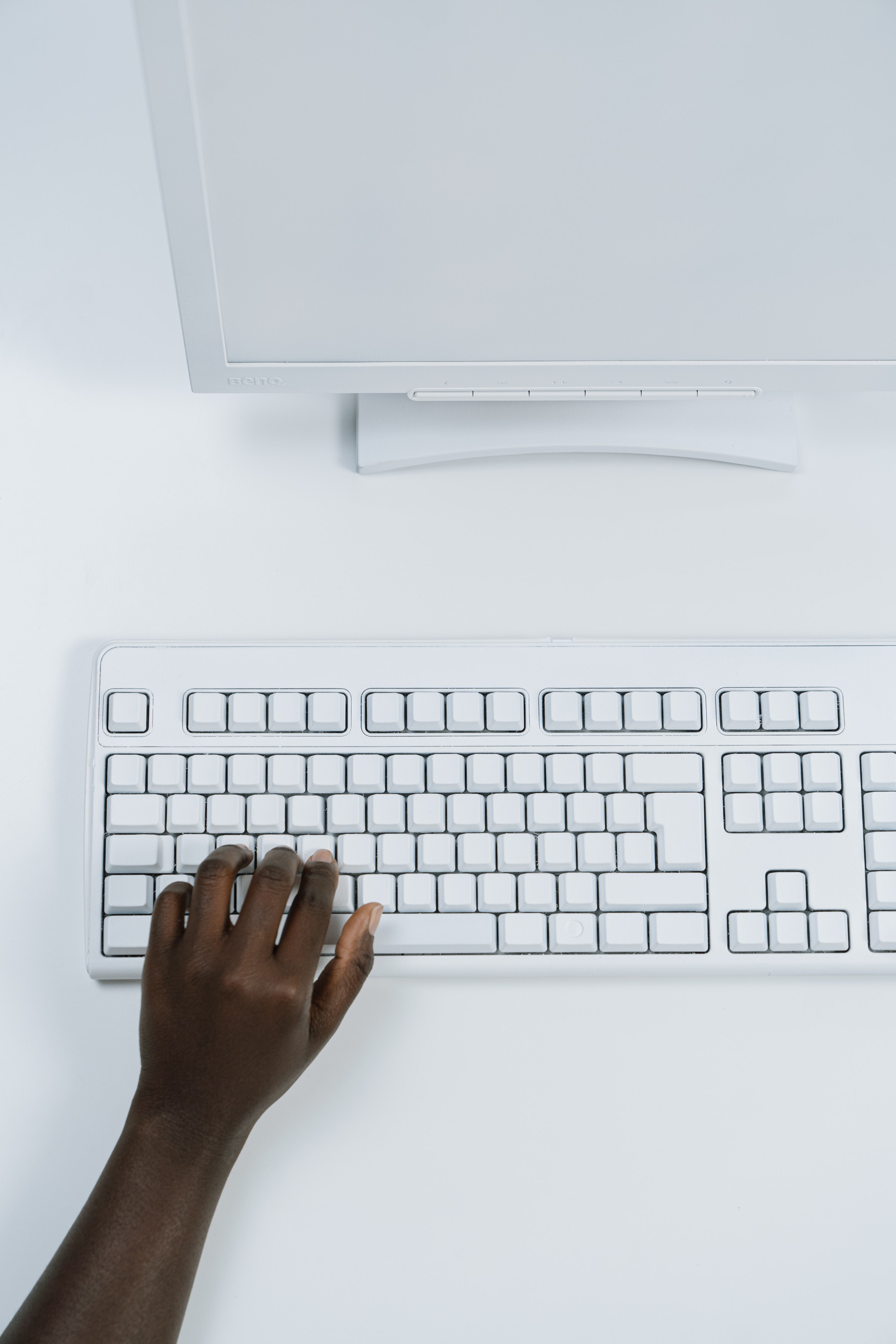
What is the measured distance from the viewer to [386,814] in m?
0.55

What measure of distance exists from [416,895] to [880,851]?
25cm

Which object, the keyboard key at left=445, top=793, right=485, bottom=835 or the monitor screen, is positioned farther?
the keyboard key at left=445, top=793, right=485, bottom=835

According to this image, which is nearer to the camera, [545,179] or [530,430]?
[545,179]

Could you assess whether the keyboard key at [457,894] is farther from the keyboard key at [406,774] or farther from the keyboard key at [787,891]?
the keyboard key at [787,891]

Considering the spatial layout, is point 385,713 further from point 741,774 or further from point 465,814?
point 741,774

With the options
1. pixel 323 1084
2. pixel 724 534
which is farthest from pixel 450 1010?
pixel 724 534

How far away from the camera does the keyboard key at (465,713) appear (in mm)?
558

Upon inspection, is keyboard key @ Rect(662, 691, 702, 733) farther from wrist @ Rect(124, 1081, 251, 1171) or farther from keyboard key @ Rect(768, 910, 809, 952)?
wrist @ Rect(124, 1081, 251, 1171)

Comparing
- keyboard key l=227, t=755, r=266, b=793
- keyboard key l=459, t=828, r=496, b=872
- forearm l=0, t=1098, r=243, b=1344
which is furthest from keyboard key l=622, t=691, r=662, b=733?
forearm l=0, t=1098, r=243, b=1344

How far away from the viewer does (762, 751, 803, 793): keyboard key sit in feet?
1.83

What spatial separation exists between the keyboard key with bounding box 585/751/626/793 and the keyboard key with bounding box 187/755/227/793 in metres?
0.20

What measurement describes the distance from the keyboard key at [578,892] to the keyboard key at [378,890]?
9 centimetres

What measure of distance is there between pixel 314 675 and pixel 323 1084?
224mm

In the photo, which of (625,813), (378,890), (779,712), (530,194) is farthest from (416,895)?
(530,194)
